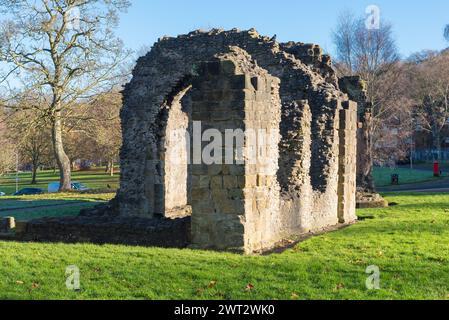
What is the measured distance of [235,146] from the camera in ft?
33.3

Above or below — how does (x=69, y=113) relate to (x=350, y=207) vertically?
above

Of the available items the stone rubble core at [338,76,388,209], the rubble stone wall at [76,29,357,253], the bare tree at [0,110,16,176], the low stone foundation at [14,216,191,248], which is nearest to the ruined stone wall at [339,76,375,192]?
the stone rubble core at [338,76,388,209]

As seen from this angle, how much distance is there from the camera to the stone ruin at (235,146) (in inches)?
405

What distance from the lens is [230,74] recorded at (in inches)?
405

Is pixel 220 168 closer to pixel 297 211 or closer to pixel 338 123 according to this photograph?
pixel 297 211

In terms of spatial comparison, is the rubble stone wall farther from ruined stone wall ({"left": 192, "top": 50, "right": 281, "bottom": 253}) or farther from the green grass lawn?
the green grass lawn

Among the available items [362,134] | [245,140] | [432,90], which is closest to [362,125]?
[362,134]

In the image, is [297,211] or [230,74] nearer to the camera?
[230,74]

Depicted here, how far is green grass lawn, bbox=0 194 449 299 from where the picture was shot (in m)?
6.96

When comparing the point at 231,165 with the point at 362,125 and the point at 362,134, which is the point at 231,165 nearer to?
the point at 362,125

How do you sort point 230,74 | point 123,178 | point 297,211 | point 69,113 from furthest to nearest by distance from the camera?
point 69,113 → point 123,178 → point 297,211 → point 230,74

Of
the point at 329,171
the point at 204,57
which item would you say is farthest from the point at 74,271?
the point at 204,57
